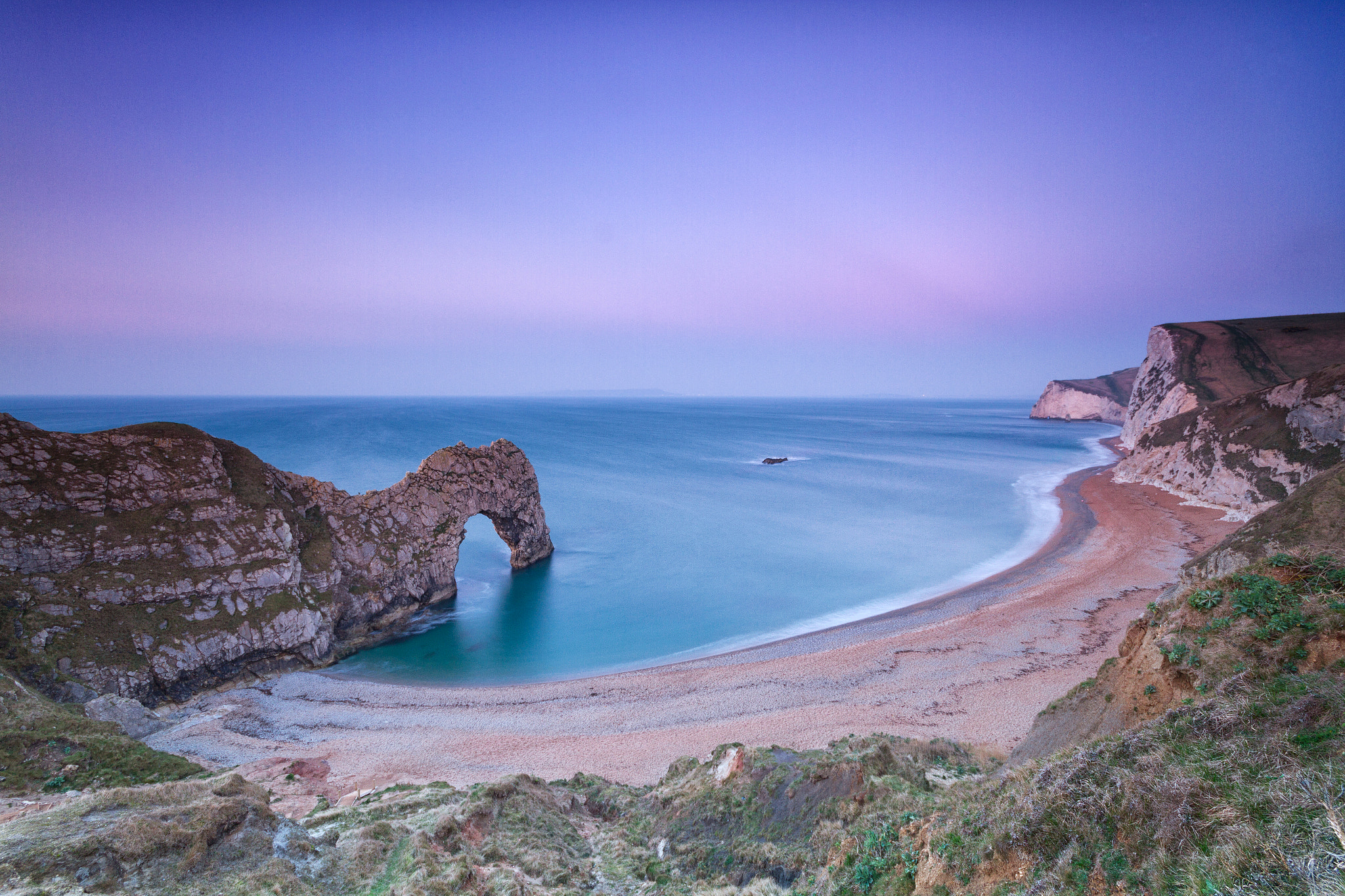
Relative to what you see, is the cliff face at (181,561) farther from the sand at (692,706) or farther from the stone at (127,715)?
the sand at (692,706)

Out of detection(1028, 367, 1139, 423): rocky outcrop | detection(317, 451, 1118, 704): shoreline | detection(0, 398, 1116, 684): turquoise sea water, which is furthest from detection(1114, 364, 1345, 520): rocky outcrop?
detection(1028, 367, 1139, 423): rocky outcrop

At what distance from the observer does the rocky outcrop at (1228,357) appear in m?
55.1

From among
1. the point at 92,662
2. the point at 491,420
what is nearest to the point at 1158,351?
the point at 92,662

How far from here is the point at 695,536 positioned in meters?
42.7

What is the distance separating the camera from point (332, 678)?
813 inches

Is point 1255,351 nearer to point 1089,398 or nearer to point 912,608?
point 912,608

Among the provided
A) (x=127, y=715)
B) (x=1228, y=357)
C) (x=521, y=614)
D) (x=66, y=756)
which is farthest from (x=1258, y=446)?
(x=127, y=715)

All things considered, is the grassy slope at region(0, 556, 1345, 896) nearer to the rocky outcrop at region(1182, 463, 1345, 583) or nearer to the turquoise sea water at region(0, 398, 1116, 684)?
the rocky outcrop at region(1182, 463, 1345, 583)

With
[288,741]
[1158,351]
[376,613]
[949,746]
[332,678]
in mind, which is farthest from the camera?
[1158,351]

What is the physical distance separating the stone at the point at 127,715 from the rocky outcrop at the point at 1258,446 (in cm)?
5375

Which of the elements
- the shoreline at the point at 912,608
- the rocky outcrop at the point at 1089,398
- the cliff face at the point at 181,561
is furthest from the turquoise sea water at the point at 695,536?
the rocky outcrop at the point at 1089,398

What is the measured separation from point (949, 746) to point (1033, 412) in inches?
6564

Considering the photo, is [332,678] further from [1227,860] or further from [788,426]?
[788,426]

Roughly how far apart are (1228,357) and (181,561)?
8645cm
